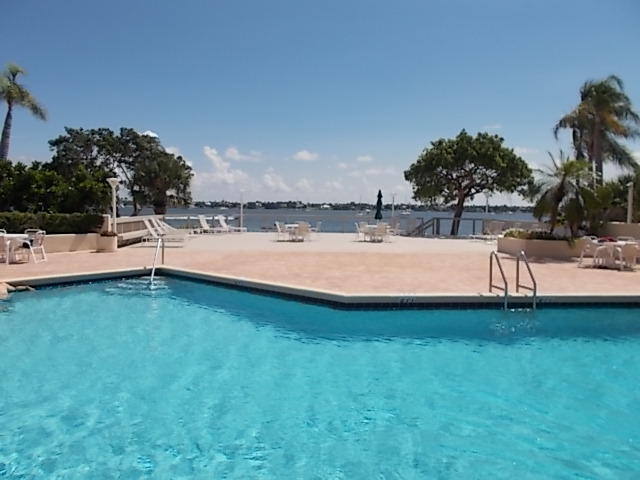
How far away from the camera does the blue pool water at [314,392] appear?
139 inches

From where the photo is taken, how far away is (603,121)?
18.6m

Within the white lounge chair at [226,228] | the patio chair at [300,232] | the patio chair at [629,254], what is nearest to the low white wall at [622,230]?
the patio chair at [629,254]

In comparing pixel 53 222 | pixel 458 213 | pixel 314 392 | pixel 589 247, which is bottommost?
pixel 314 392

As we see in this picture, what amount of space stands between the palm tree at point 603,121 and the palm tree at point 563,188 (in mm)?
Result: 7200

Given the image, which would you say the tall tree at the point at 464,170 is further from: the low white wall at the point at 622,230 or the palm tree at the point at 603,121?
the low white wall at the point at 622,230

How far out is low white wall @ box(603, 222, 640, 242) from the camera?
42.8 ft

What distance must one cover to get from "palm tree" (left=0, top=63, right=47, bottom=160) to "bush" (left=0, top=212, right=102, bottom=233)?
1043cm

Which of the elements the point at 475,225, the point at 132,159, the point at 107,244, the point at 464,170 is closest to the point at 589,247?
the point at 475,225

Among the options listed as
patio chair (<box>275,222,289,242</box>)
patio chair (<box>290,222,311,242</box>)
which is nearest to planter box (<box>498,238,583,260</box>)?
patio chair (<box>290,222,311,242</box>)

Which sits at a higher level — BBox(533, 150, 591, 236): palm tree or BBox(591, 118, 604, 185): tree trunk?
BBox(591, 118, 604, 185): tree trunk

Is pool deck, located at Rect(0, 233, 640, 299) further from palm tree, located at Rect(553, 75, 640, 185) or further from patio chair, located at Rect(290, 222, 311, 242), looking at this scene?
palm tree, located at Rect(553, 75, 640, 185)

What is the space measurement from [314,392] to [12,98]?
22.7 meters

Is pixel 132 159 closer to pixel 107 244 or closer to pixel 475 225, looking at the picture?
pixel 107 244

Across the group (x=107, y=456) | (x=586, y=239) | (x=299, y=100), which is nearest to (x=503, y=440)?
(x=107, y=456)
